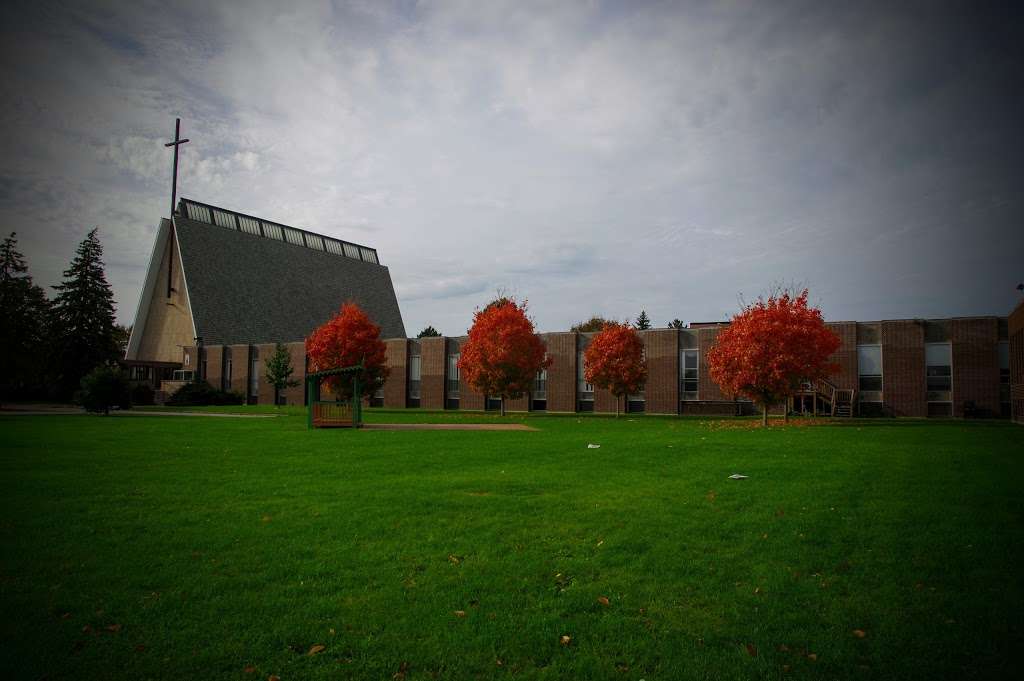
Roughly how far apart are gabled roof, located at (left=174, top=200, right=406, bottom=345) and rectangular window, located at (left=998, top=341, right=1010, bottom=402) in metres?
67.7

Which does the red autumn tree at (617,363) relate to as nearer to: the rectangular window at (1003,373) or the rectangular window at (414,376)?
the rectangular window at (1003,373)

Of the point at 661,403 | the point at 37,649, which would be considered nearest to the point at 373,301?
the point at 661,403

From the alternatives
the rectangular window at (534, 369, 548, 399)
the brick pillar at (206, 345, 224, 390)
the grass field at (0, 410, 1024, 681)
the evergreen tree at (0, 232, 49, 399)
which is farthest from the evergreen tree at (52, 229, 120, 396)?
the grass field at (0, 410, 1024, 681)

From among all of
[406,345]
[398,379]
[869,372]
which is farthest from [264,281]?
[869,372]

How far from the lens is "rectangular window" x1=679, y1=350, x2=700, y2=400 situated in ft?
147

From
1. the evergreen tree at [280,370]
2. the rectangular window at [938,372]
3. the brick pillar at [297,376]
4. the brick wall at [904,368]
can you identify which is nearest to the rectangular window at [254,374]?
the brick pillar at [297,376]

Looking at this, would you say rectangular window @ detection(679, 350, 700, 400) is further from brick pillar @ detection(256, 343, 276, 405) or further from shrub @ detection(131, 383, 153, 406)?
shrub @ detection(131, 383, 153, 406)

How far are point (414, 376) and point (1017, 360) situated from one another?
42.2 m

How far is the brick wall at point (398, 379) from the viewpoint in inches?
2188

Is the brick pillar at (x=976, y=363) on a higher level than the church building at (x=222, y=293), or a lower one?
lower

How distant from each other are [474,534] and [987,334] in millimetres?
41700

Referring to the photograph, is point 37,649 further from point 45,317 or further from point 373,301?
point 373,301

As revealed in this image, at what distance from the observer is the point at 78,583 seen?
6176 mm

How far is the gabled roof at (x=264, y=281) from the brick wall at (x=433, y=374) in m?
27.6
